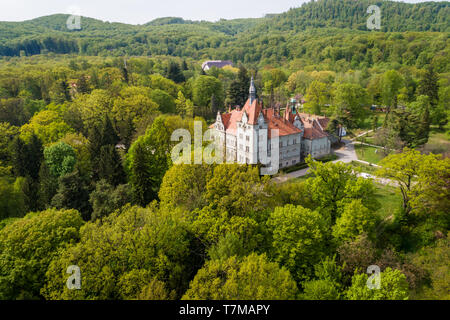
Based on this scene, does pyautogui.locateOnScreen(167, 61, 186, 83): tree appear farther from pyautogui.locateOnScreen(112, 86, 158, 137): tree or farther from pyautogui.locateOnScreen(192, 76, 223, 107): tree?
pyautogui.locateOnScreen(112, 86, 158, 137): tree

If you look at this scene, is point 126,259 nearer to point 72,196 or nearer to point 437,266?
point 72,196

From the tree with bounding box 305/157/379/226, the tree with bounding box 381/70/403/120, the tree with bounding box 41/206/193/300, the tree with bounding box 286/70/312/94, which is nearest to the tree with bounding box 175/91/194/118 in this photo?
the tree with bounding box 305/157/379/226

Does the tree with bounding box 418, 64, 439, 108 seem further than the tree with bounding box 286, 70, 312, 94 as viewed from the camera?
No

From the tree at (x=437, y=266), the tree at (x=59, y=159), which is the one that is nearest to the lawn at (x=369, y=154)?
the tree at (x=437, y=266)

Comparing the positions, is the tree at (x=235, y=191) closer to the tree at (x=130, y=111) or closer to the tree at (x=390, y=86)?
the tree at (x=130, y=111)

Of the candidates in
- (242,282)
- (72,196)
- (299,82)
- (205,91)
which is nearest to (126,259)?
(242,282)
